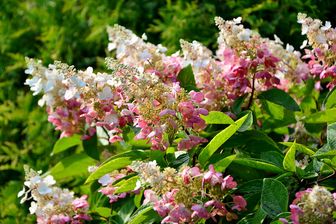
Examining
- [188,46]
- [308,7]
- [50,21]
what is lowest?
[50,21]

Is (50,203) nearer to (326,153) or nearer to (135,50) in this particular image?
(135,50)

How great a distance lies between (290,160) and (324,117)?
0.37m

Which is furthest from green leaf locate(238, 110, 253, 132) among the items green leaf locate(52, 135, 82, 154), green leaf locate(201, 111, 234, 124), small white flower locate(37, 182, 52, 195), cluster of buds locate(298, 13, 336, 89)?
green leaf locate(52, 135, 82, 154)

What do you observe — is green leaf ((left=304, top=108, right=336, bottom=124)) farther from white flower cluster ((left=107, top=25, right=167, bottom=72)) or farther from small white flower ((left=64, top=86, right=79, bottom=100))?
small white flower ((left=64, top=86, right=79, bottom=100))

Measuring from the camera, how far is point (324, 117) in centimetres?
229

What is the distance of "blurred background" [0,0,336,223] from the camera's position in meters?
3.52

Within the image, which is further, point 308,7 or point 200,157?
point 308,7

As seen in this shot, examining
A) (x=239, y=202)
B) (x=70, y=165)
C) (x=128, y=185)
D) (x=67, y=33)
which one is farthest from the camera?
(x=67, y=33)

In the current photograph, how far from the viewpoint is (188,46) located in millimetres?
2365

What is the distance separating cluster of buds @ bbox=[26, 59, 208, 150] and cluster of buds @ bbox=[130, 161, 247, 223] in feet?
0.56

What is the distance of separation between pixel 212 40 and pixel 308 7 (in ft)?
1.58

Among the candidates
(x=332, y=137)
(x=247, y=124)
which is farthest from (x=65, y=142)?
(x=332, y=137)

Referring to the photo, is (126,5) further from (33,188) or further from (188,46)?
(33,188)

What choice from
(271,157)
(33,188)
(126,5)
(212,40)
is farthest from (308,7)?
(33,188)
